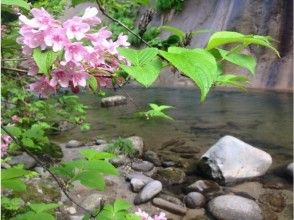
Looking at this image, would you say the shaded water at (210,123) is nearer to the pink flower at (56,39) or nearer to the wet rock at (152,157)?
the wet rock at (152,157)

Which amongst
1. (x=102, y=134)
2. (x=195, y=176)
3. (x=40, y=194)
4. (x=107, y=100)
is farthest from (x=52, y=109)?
(x=107, y=100)

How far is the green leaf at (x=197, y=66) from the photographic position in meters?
0.82

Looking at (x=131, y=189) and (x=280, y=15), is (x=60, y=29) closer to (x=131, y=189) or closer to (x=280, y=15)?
(x=131, y=189)

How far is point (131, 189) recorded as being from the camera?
250 inches

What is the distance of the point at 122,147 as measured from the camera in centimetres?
776

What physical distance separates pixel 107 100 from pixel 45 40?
11.5 m

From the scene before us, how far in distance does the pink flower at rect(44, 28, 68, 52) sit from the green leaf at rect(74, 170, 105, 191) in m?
0.53

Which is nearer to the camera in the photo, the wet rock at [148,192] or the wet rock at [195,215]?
the wet rock at [195,215]

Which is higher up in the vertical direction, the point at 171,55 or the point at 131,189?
the point at 171,55

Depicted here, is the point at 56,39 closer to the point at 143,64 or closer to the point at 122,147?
the point at 143,64

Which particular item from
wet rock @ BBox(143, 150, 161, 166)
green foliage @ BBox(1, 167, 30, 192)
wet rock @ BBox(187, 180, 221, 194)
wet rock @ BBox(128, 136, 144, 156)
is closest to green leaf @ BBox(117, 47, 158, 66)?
green foliage @ BBox(1, 167, 30, 192)

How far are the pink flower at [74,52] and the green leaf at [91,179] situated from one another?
48 centimetres

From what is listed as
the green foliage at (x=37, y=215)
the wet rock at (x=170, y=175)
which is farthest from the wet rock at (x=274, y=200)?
the green foliage at (x=37, y=215)

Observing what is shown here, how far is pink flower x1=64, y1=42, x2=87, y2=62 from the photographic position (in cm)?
104
